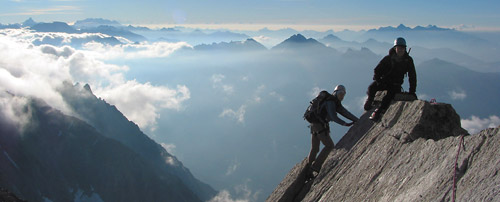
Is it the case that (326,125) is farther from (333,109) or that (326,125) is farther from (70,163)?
(70,163)

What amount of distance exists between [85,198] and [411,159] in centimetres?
18790

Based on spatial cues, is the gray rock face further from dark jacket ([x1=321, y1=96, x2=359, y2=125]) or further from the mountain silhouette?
the mountain silhouette

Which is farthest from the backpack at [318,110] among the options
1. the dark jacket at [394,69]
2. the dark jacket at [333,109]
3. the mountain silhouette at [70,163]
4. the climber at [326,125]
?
the mountain silhouette at [70,163]

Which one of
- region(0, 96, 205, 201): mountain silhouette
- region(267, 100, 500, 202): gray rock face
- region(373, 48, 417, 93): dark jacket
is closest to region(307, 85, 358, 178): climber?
region(267, 100, 500, 202): gray rock face

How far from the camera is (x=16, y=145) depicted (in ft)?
525

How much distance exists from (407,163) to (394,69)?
5999 millimetres

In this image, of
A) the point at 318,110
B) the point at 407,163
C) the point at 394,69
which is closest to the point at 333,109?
the point at 318,110

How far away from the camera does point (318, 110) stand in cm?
1675

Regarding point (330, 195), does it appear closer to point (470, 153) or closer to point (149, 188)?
point (470, 153)

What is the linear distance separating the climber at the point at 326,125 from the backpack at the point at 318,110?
80 mm

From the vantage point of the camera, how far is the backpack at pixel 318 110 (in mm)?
16594

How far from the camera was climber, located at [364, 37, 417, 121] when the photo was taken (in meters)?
15.9

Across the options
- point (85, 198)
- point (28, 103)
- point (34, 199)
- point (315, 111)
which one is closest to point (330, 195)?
point (315, 111)

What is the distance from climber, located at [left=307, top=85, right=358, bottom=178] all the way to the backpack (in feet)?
0.26
